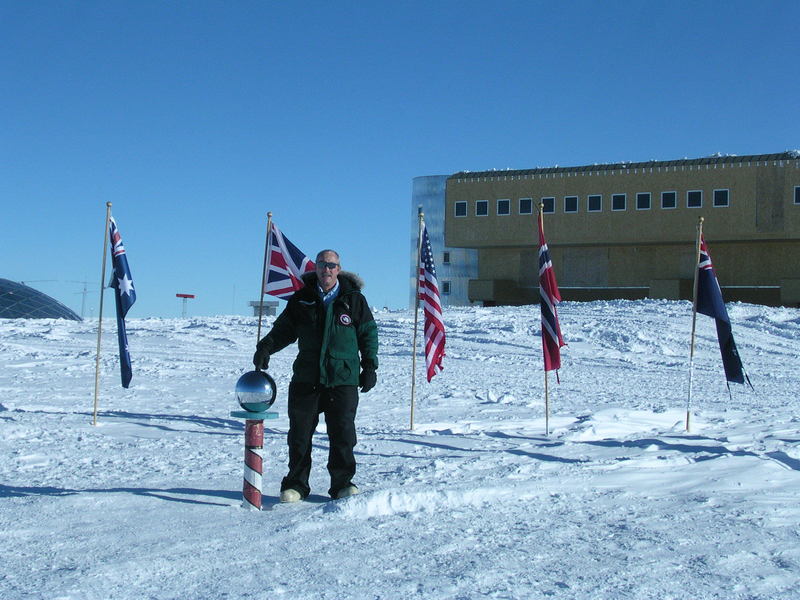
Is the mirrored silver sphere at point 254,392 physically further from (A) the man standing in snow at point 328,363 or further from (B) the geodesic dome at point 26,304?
(B) the geodesic dome at point 26,304

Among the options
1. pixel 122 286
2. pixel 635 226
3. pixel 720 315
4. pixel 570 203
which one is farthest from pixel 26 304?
pixel 720 315

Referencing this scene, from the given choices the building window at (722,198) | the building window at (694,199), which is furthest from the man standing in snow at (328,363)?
the building window at (694,199)

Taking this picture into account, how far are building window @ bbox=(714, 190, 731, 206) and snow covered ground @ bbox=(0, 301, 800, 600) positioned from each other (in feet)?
89.8

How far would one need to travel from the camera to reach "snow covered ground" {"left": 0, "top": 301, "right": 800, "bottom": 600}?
13.7 feet

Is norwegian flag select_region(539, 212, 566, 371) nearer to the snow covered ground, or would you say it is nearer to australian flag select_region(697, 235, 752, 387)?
the snow covered ground

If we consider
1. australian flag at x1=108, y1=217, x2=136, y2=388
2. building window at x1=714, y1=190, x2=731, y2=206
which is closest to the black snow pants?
australian flag at x1=108, y1=217, x2=136, y2=388

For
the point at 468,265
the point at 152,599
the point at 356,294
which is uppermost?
the point at 468,265

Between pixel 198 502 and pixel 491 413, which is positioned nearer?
pixel 198 502

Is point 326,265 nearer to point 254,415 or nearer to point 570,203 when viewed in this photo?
point 254,415

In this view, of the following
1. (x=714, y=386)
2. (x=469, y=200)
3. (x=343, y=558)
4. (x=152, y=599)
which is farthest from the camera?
(x=469, y=200)

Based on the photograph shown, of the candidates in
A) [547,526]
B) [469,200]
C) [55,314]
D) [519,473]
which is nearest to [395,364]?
[519,473]

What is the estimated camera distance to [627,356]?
73.9 ft

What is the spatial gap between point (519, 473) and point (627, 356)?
650 inches

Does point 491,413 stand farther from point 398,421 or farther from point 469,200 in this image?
point 469,200
